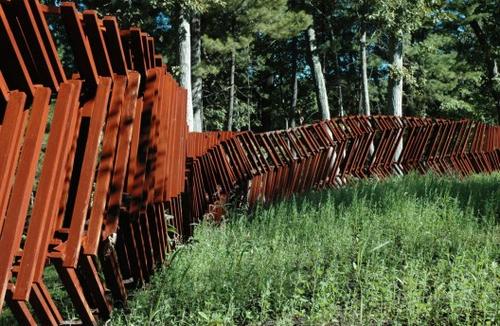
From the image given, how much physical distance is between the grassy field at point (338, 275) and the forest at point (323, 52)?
469 inches

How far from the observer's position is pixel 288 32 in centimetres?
2384

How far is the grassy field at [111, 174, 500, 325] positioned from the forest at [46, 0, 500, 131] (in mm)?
11920

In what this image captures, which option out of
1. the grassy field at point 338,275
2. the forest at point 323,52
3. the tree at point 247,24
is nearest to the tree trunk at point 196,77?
the forest at point 323,52

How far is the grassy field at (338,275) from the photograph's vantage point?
3.64 m

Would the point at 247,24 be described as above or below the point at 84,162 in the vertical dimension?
above

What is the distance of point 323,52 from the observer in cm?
2702

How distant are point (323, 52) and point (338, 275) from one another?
23630mm

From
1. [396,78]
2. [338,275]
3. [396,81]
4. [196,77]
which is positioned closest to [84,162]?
[338,275]

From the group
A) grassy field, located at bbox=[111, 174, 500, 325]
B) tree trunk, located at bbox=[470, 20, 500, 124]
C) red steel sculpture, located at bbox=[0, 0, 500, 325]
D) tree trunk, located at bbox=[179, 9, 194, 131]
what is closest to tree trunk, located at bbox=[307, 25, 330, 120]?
tree trunk, located at bbox=[470, 20, 500, 124]

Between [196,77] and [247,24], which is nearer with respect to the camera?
[196,77]

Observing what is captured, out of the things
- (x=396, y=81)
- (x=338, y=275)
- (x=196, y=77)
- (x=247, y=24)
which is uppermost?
(x=247, y=24)

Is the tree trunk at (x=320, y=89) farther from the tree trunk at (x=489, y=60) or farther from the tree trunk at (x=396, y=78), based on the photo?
the tree trunk at (x=489, y=60)

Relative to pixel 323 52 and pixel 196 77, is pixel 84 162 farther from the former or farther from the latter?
pixel 323 52

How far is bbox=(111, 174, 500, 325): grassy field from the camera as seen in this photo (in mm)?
3641
